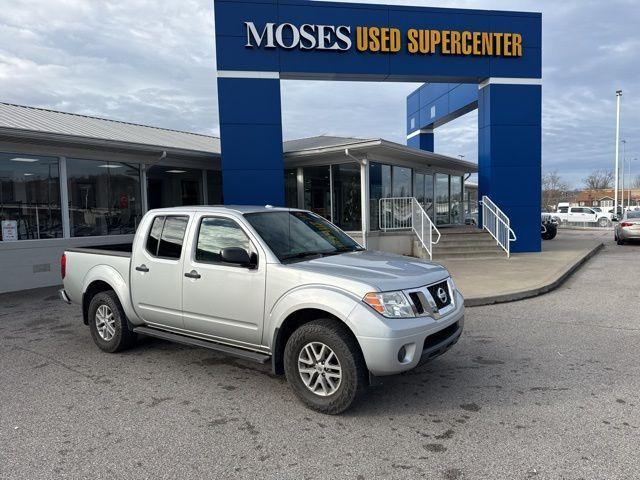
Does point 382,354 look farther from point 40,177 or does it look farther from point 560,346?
point 40,177

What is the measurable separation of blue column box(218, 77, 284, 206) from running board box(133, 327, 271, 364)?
8205 millimetres

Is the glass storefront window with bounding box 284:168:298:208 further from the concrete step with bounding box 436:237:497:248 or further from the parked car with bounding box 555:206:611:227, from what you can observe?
the parked car with bounding box 555:206:611:227

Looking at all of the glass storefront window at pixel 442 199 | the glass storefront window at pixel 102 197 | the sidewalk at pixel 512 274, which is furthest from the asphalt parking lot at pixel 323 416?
the glass storefront window at pixel 442 199

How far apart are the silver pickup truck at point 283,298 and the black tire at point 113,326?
14 mm

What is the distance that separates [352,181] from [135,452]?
12608 mm

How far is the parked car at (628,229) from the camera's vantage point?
19.2 meters

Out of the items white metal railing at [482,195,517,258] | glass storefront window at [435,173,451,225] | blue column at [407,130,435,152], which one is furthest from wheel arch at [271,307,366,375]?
blue column at [407,130,435,152]

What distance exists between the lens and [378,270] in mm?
4293

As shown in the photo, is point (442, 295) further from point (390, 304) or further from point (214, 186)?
point (214, 186)

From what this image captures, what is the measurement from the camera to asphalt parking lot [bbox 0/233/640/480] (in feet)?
10.5

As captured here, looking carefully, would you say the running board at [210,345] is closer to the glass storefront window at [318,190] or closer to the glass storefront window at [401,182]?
the glass storefront window at [318,190]

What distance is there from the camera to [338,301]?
392 cm

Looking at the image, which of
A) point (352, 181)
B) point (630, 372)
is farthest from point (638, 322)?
point (352, 181)

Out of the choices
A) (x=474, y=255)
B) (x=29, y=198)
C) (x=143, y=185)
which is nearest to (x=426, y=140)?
(x=474, y=255)
